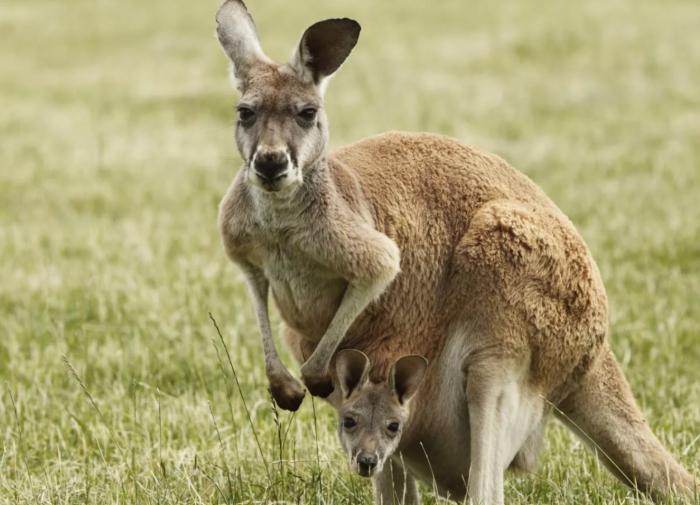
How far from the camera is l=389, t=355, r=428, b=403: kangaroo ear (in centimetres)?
375

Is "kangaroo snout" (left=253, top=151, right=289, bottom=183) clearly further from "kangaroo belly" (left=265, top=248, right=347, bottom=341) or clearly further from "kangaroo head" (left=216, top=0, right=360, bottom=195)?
"kangaroo belly" (left=265, top=248, right=347, bottom=341)

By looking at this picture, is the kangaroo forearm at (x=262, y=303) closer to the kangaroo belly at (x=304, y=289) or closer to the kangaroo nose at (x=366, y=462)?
the kangaroo belly at (x=304, y=289)

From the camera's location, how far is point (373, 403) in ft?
12.6

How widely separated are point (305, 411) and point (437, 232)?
5.45ft

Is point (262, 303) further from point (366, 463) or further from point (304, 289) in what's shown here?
point (366, 463)

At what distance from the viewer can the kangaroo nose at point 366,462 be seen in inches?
143

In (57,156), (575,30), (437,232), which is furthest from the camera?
(575,30)

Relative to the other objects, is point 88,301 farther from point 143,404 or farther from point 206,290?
point 143,404

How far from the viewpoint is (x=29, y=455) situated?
480 cm

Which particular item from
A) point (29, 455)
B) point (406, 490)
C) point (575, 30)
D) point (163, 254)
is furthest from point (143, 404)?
point (575, 30)

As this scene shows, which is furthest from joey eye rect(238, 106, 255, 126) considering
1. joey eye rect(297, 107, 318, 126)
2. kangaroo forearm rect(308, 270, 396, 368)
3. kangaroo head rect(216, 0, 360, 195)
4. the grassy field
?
the grassy field

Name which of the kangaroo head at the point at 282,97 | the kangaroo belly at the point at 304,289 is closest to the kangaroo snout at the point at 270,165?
the kangaroo head at the point at 282,97

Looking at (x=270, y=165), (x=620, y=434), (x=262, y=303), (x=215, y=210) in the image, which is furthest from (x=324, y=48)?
(x=215, y=210)

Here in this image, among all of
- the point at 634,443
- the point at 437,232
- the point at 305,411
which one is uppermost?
the point at 437,232
